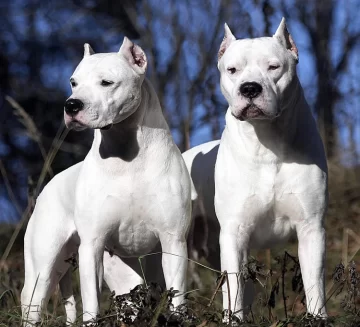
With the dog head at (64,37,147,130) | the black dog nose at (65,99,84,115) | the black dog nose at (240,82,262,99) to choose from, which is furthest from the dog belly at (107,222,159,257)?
the black dog nose at (240,82,262,99)

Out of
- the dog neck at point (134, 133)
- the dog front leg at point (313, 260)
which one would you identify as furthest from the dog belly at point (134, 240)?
the dog front leg at point (313, 260)

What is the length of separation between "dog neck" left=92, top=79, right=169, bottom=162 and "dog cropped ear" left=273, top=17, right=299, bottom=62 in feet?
2.78

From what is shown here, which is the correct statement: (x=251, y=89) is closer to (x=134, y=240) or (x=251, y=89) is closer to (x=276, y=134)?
(x=276, y=134)

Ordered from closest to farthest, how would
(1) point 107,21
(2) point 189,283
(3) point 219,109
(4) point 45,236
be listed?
1. (4) point 45,236
2. (2) point 189,283
3. (3) point 219,109
4. (1) point 107,21

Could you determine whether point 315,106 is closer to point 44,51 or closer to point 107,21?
point 107,21

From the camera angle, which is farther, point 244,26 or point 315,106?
point 315,106

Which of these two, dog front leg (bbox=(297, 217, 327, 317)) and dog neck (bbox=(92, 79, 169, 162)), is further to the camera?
dog neck (bbox=(92, 79, 169, 162))

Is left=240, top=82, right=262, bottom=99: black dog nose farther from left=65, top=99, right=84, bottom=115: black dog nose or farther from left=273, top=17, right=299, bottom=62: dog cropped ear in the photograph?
left=65, top=99, right=84, bottom=115: black dog nose

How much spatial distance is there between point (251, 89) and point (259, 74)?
0.16 metres

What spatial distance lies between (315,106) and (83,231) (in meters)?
5.85

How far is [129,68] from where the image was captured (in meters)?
5.00

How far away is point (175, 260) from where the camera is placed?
4949mm

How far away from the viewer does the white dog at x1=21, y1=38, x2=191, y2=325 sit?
484 cm

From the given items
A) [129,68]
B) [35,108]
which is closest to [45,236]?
[129,68]
